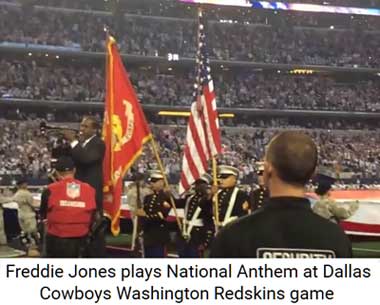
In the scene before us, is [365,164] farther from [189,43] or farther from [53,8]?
[53,8]

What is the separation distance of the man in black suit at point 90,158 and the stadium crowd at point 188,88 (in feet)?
88.9

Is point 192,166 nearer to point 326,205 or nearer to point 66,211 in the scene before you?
point 326,205

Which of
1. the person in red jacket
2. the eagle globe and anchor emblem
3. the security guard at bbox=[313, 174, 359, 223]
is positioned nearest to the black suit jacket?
the person in red jacket

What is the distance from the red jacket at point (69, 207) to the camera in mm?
5215

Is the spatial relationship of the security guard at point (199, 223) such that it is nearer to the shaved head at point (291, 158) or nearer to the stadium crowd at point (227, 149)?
the shaved head at point (291, 158)

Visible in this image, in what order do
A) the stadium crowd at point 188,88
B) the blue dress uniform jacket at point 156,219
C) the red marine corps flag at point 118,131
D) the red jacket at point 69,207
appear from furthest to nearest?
1. the stadium crowd at point 188,88
2. the blue dress uniform jacket at point 156,219
3. the red marine corps flag at point 118,131
4. the red jacket at point 69,207

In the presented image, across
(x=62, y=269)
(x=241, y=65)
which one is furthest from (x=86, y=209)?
(x=241, y=65)

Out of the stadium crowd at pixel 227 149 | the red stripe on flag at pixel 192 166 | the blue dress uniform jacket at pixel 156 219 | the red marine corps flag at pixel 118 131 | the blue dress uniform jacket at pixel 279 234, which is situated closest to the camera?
the blue dress uniform jacket at pixel 279 234

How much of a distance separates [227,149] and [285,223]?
102 feet

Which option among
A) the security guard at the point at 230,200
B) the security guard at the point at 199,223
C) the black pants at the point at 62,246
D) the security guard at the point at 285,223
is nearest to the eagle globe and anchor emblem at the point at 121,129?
the security guard at the point at 230,200

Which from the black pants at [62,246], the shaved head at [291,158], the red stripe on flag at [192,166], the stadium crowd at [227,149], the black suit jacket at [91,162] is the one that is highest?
the shaved head at [291,158]

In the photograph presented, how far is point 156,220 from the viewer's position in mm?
8023

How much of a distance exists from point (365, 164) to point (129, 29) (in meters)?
14.7

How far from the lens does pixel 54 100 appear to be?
33156mm
